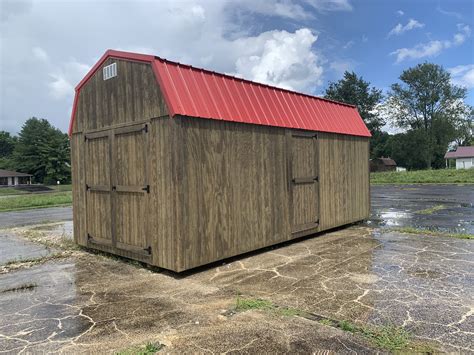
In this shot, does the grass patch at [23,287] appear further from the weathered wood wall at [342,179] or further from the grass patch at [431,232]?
the grass patch at [431,232]

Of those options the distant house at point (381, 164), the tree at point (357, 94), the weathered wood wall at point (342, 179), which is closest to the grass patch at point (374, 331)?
the weathered wood wall at point (342, 179)

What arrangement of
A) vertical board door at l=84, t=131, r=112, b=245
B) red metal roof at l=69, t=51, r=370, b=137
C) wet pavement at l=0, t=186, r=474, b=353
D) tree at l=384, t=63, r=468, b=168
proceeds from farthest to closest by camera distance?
tree at l=384, t=63, r=468, b=168 → vertical board door at l=84, t=131, r=112, b=245 → red metal roof at l=69, t=51, r=370, b=137 → wet pavement at l=0, t=186, r=474, b=353

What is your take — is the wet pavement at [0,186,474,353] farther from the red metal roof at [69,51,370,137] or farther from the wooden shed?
the red metal roof at [69,51,370,137]

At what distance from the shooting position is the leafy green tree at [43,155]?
55656mm

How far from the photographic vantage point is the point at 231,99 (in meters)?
5.57

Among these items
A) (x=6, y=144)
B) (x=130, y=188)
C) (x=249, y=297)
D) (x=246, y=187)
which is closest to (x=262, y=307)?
(x=249, y=297)

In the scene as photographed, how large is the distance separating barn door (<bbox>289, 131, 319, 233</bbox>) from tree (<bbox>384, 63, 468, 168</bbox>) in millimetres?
47535

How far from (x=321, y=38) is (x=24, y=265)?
606 inches

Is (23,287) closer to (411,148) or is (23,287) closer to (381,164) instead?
(411,148)

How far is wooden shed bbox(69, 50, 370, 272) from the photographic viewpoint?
482 cm

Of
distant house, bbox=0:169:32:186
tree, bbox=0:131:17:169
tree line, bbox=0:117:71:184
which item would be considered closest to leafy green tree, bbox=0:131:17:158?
tree, bbox=0:131:17:169

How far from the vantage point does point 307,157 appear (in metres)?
7.07

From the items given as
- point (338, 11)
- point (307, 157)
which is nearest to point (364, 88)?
point (338, 11)

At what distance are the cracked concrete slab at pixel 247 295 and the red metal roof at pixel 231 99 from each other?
2.32m
